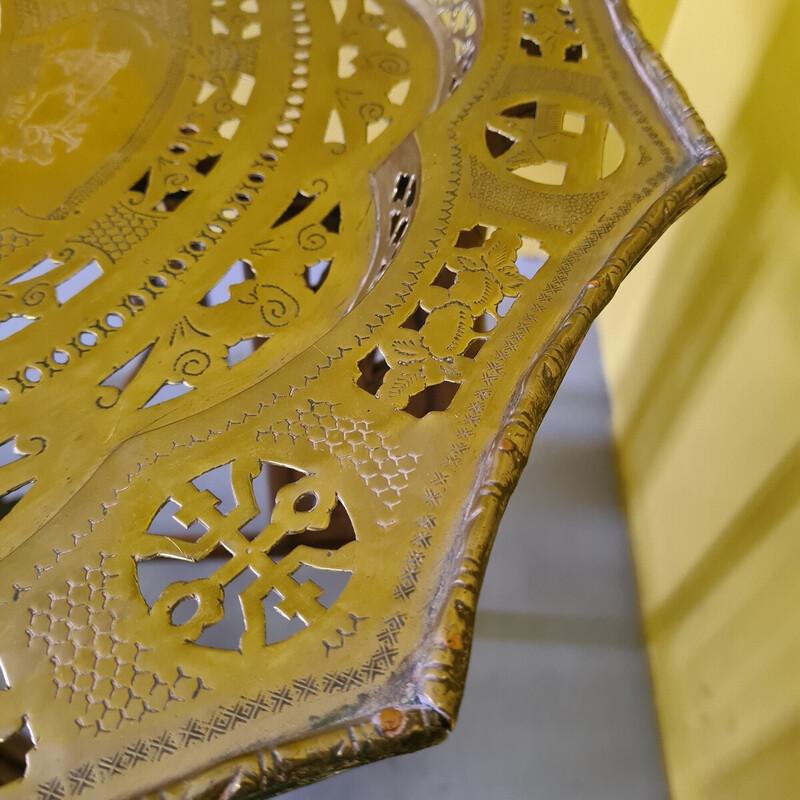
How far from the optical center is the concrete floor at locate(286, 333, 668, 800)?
0.94 metres

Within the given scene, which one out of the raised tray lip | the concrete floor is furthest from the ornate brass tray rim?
the concrete floor

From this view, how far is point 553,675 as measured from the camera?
1038mm

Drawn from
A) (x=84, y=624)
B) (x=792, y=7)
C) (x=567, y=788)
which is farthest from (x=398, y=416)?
(x=567, y=788)

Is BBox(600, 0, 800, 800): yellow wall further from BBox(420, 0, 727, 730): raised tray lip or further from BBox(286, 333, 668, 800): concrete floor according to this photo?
BBox(420, 0, 727, 730): raised tray lip

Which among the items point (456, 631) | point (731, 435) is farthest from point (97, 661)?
point (731, 435)

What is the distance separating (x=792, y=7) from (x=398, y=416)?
2.17ft

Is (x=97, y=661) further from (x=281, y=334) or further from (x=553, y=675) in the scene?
(x=553, y=675)

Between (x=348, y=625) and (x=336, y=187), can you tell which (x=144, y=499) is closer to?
(x=348, y=625)

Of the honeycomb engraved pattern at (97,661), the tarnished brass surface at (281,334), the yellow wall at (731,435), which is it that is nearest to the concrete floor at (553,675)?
the yellow wall at (731,435)

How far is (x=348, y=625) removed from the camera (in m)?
0.32

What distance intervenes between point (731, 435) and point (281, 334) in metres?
0.65

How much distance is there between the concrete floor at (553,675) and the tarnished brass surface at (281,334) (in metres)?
0.50

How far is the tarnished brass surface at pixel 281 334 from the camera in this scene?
0.30 meters

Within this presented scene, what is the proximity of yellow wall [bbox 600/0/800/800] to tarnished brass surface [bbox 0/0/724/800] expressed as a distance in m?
0.27
